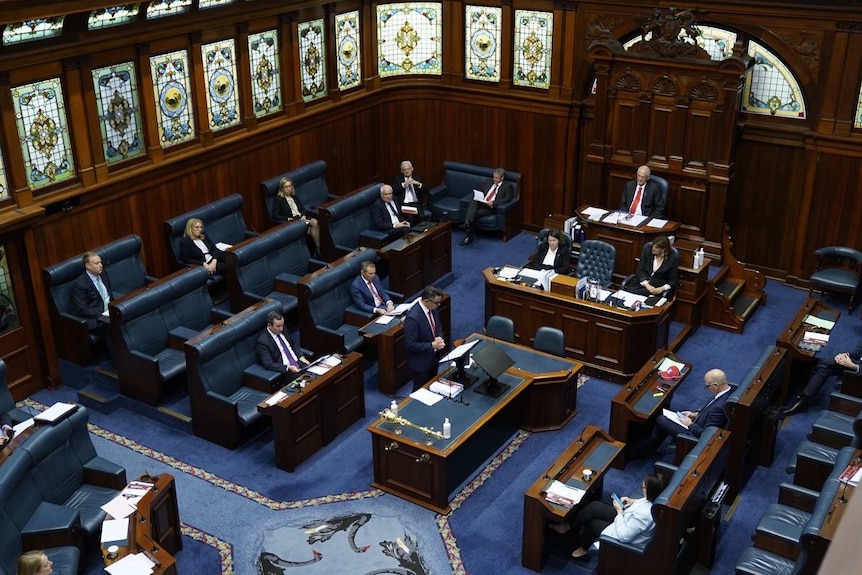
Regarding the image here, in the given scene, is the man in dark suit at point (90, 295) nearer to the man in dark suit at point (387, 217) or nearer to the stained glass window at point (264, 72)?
the stained glass window at point (264, 72)

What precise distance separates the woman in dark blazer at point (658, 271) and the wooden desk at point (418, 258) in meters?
2.91

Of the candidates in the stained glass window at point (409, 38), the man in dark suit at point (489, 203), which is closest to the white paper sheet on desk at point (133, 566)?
the man in dark suit at point (489, 203)

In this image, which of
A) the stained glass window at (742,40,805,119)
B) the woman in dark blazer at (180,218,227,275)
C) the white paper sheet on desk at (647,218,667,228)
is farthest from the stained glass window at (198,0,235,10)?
the stained glass window at (742,40,805,119)

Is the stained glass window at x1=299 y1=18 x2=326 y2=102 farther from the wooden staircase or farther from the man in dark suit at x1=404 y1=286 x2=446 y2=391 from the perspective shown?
the wooden staircase

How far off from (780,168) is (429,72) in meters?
5.91

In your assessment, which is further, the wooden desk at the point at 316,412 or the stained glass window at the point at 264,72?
the stained glass window at the point at 264,72

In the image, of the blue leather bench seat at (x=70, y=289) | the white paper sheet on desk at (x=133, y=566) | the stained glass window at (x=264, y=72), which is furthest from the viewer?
the stained glass window at (x=264, y=72)

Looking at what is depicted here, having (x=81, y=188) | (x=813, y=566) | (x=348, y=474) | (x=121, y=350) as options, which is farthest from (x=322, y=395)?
(x=813, y=566)

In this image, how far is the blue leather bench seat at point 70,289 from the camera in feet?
33.3

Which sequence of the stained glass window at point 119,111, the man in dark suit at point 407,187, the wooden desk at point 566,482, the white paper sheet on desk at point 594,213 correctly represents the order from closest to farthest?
the wooden desk at point 566,482
the stained glass window at point 119,111
the white paper sheet on desk at point 594,213
the man in dark suit at point 407,187

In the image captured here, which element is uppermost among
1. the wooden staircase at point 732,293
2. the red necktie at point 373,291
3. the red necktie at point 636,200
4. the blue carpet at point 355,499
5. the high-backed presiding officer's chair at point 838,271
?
the red necktie at point 636,200

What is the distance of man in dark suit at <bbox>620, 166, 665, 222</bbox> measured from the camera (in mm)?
12336

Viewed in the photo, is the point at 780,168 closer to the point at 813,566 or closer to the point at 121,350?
the point at 813,566

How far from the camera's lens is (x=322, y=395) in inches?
360
